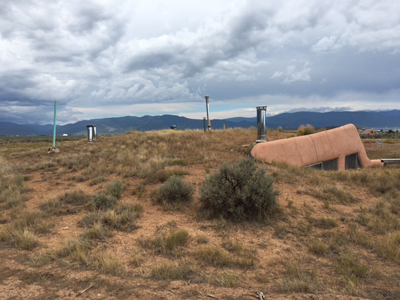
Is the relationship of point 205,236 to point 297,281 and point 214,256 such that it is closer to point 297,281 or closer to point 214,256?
point 214,256

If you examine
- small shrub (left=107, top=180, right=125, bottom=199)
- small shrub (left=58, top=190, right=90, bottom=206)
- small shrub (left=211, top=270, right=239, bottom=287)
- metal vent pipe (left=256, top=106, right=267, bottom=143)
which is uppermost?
metal vent pipe (left=256, top=106, right=267, bottom=143)

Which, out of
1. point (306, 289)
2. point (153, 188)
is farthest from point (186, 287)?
point (153, 188)

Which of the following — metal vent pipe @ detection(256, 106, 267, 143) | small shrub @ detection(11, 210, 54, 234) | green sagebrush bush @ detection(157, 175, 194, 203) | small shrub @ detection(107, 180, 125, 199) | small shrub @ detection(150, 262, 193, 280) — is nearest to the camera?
small shrub @ detection(150, 262, 193, 280)

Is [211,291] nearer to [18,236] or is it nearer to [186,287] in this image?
[186,287]

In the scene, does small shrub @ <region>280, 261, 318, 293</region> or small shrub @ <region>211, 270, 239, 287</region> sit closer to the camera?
small shrub @ <region>280, 261, 318, 293</region>

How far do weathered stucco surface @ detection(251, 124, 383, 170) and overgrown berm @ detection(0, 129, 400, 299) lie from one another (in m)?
1.81

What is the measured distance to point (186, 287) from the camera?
3.88 m

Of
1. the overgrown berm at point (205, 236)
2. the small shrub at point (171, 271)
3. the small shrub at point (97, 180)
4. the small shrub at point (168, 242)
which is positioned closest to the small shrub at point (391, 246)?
the overgrown berm at point (205, 236)

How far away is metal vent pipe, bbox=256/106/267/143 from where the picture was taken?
47.0ft

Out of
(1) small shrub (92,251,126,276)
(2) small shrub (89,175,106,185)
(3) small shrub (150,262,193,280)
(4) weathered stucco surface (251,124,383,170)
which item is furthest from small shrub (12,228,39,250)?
(4) weathered stucco surface (251,124,383,170)

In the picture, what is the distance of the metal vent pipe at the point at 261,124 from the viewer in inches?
564

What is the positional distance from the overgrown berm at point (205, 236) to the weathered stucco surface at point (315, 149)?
5.94ft

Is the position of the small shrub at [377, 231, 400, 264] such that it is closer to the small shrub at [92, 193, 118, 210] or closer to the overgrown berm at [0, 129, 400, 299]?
the overgrown berm at [0, 129, 400, 299]

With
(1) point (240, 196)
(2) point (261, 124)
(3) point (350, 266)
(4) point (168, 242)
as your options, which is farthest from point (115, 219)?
(2) point (261, 124)
